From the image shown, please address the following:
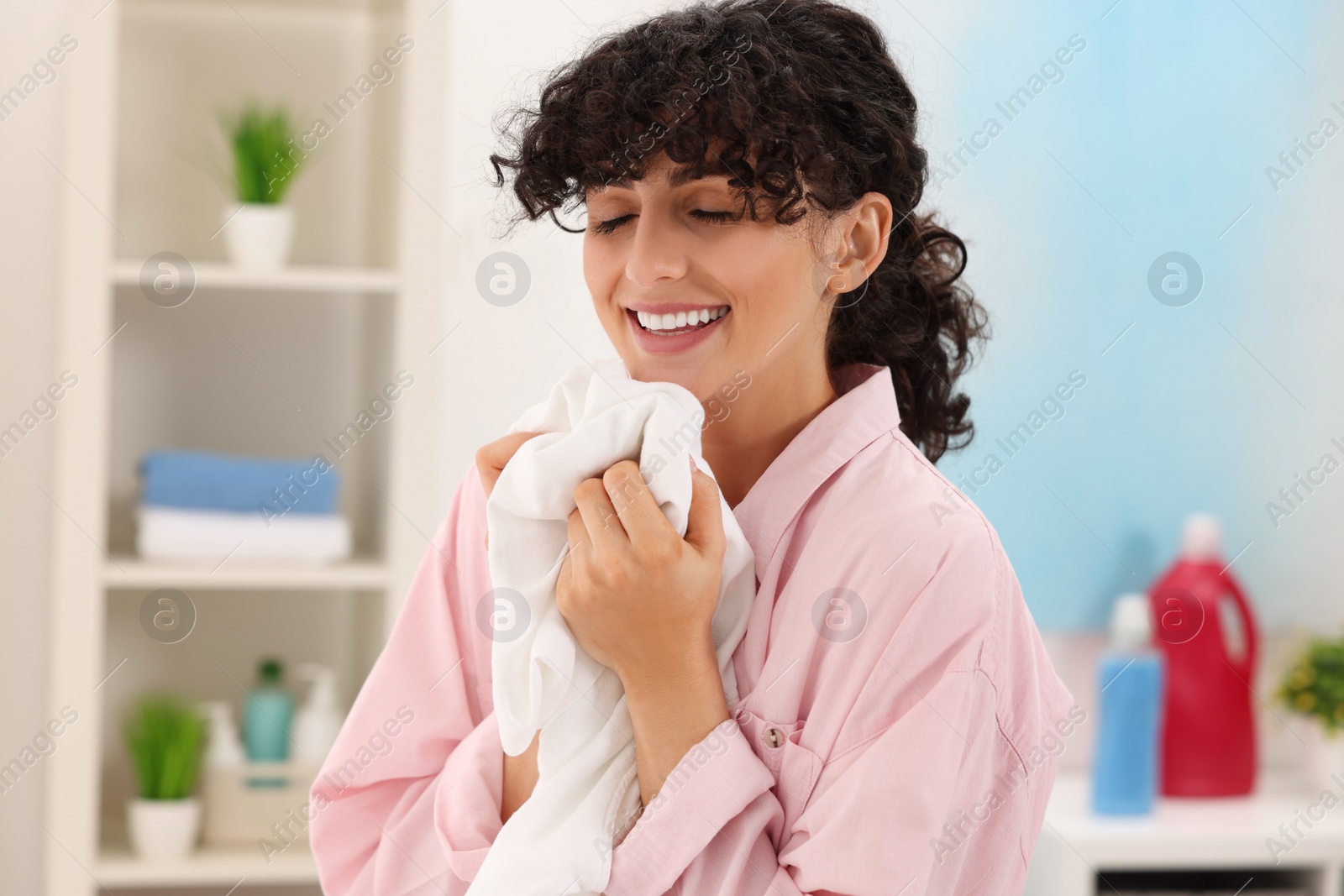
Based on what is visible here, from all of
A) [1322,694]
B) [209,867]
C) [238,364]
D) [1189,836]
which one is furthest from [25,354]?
[1322,694]

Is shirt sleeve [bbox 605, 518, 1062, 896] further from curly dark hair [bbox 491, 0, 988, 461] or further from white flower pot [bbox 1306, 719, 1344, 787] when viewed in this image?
white flower pot [bbox 1306, 719, 1344, 787]

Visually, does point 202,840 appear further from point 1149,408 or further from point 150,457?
point 1149,408

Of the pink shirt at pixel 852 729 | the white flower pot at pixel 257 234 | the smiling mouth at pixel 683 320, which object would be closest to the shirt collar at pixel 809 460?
the pink shirt at pixel 852 729

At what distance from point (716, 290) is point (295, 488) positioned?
889mm

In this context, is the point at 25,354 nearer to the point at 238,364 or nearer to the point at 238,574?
the point at 238,364

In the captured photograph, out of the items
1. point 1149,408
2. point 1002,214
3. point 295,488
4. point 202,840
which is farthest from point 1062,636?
point 202,840

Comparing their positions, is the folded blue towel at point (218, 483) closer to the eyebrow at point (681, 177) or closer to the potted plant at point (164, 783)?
the potted plant at point (164, 783)

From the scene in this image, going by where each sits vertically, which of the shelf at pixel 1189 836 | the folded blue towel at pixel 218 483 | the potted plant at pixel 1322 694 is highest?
the folded blue towel at pixel 218 483

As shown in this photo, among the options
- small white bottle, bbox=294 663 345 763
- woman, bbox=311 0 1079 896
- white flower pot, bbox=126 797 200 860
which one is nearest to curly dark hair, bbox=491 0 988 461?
woman, bbox=311 0 1079 896

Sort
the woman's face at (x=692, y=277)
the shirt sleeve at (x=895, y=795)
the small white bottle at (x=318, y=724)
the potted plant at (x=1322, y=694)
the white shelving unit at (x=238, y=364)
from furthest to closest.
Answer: the potted plant at (x=1322, y=694) → the small white bottle at (x=318, y=724) → the white shelving unit at (x=238, y=364) → the woman's face at (x=692, y=277) → the shirt sleeve at (x=895, y=795)

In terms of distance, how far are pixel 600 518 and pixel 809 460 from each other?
6.6 inches

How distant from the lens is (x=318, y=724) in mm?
1545

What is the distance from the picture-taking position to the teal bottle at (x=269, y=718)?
61.3 inches

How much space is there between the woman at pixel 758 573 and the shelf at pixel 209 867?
26.4 inches
